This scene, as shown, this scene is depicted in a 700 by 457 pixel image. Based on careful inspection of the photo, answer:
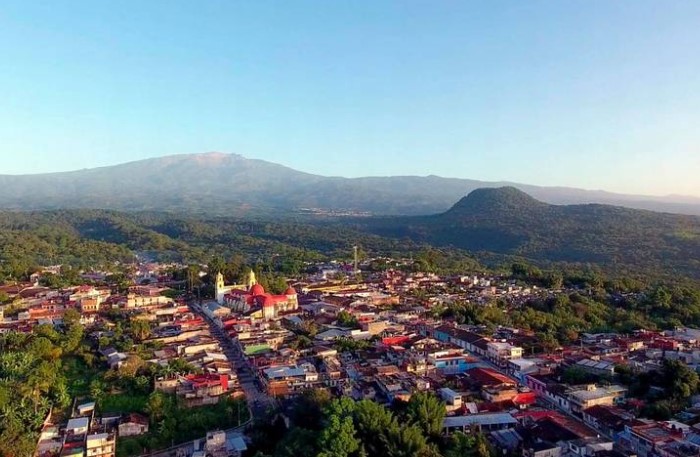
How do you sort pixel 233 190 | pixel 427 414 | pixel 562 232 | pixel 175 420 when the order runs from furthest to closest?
pixel 233 190 < pixel 562 232 < pixel 175 420 < pixel 427 414

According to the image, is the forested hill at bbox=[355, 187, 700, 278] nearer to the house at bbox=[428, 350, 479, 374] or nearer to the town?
the town

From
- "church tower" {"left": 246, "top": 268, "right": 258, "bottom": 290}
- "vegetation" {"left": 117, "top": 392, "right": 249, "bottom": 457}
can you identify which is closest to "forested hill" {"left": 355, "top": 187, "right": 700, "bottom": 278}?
"church tower" {"left": 246, "top": 268, "right": 258, "bottom": 290}

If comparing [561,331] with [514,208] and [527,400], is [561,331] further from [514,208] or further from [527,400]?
[514,208]

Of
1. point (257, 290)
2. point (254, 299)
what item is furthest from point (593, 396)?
point (257, 290)

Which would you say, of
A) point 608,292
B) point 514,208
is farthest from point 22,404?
point 514,208

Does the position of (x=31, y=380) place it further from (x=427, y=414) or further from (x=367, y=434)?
(x=427, y=414)

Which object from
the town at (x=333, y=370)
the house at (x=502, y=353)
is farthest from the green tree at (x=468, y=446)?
the house at (x=502, y=353)
